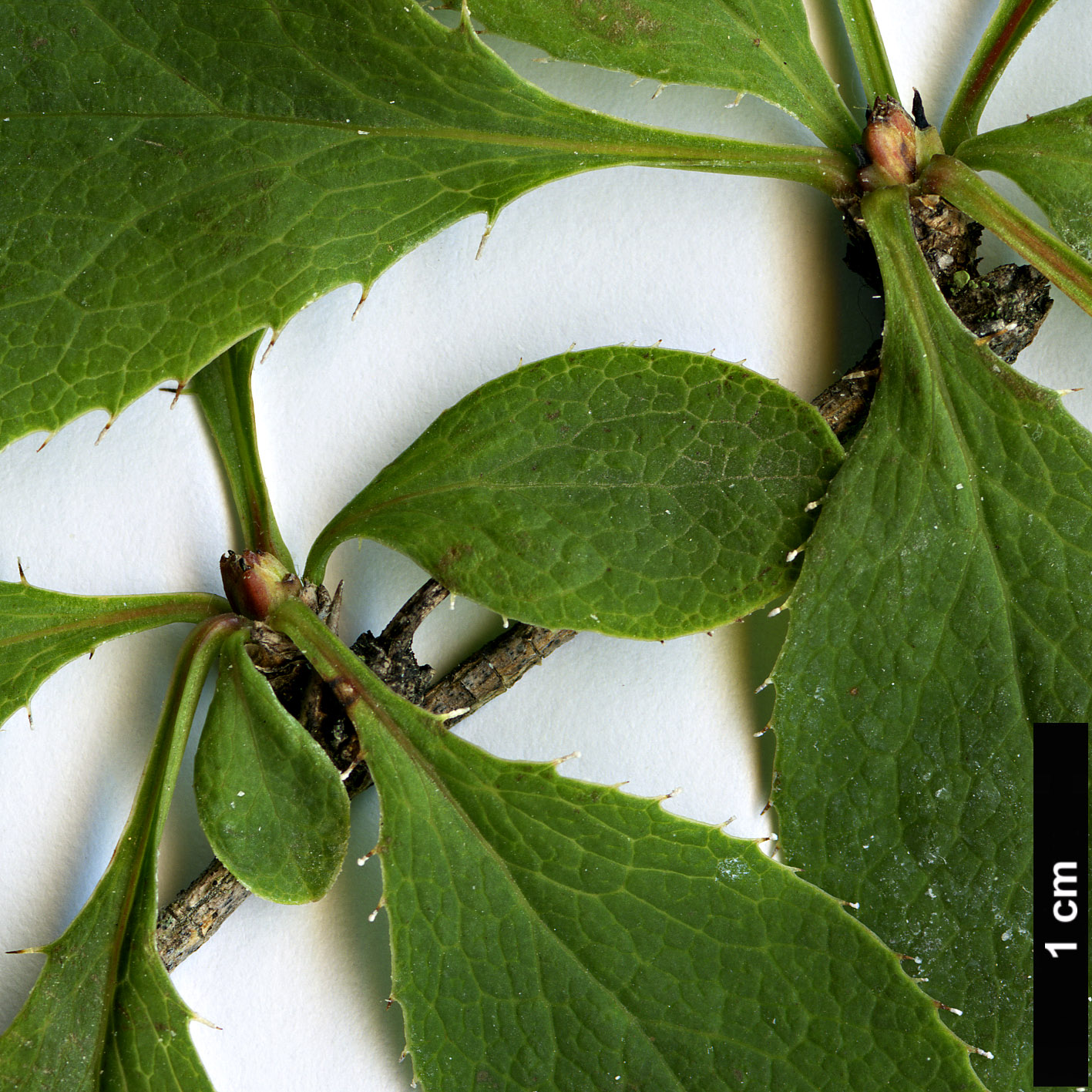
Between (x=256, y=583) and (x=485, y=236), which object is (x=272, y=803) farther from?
(x=485, y=236)

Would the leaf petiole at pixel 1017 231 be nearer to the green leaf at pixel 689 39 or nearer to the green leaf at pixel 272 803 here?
the green leaf at pixel 689 39

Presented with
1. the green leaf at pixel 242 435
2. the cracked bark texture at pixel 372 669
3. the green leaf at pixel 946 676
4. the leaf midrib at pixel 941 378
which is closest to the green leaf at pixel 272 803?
the cracked bark texture at pixel 372 669

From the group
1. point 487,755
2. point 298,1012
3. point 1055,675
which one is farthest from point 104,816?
point 1055,675

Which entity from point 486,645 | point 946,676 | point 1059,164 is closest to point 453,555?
point 486,645

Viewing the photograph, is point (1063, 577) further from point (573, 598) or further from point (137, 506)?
point (137, 506)

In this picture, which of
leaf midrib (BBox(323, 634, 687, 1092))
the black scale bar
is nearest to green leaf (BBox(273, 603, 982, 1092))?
leaf midrib (BBox(323, 634, 687, 1092))

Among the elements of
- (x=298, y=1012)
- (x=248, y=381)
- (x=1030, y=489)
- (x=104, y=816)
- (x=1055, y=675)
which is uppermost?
(x=248, y=381)

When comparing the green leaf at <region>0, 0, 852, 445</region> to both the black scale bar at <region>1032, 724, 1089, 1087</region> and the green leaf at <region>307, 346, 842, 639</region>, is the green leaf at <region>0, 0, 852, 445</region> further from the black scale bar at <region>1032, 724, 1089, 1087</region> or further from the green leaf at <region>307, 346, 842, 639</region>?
the black scale bar at <region>1032, 724, 1089, 1087</region>
